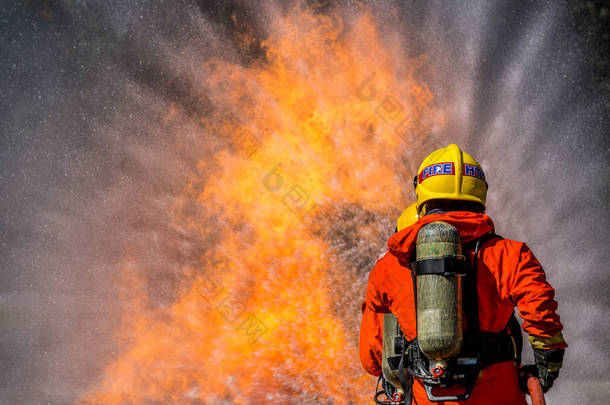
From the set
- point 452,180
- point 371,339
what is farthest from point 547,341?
point 371,339

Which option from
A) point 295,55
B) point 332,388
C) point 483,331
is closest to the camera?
point 483,331

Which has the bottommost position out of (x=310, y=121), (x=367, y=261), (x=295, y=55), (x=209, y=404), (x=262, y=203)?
(x=209, y=404)

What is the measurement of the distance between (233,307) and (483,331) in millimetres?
13731

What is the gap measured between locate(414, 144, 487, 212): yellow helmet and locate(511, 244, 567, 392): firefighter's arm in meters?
0.65

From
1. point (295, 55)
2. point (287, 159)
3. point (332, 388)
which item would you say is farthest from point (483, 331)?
point (295, 55)

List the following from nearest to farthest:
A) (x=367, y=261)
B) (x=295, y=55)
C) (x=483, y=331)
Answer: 1. (x=483, y=331)
2. (x=367, y=261)
3. (x=295, y=55)

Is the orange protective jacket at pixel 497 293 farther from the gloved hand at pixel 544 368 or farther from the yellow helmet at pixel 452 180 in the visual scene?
the yellow helmet at pixel 452 180

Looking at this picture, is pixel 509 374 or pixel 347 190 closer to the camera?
pixel 509 374

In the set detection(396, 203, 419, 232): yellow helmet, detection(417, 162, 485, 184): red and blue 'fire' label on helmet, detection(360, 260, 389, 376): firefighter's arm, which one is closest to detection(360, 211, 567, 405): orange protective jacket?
detection(417, 162, 485, 184): red and blue 'fire' label on helmet

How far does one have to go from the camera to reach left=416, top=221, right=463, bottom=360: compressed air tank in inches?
133

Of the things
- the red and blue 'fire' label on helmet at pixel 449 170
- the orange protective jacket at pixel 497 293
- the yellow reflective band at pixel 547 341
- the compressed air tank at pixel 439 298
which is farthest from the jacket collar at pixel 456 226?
the yellow reflective band at pixel 547 341

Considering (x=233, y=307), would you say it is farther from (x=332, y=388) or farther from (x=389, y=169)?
(x=389, y=169)

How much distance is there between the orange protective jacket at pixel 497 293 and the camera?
3.36m

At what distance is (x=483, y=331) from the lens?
11.8ft
